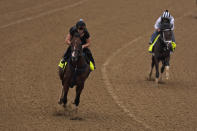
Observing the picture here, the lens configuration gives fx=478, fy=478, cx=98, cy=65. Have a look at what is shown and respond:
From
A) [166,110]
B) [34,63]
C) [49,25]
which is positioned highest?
[49,25]

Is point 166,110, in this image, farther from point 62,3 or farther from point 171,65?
point 62,3

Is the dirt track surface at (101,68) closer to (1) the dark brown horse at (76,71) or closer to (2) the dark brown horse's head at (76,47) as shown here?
(1) the dark brown horse at (76,71)

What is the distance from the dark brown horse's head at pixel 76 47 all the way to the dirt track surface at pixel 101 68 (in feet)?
5.42

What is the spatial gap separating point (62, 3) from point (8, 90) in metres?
21.8

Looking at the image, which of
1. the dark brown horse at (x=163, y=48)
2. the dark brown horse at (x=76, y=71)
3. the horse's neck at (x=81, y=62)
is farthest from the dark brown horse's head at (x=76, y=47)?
the dark brown horse at (x=163, y=48)

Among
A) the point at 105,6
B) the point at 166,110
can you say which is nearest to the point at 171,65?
the point at 166,110

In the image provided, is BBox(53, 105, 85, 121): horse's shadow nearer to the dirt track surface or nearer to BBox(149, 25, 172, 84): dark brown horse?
the dirt track surface

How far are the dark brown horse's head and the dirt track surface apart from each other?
1652mm

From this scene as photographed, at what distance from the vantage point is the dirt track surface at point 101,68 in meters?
12.7

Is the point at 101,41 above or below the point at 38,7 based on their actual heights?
below

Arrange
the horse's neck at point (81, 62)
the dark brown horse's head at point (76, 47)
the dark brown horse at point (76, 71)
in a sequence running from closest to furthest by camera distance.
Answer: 1. the dark brown horse's head at point (76, 47)
2. the dark brown horse at point (76, 71)
3. the horse's neck at point (81, 62)

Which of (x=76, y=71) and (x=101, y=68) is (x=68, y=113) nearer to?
(x=76, y=71)

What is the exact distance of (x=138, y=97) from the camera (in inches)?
625

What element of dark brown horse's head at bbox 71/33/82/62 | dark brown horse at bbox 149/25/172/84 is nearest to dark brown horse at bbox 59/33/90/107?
dark brown horse's head at bbox 71/33/82/62
